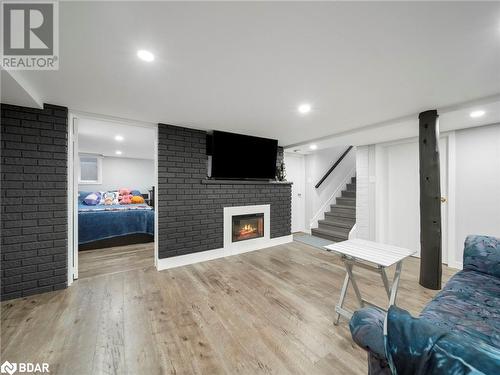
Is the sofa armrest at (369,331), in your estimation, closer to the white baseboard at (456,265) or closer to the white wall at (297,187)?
the white baseboard at (456,265)

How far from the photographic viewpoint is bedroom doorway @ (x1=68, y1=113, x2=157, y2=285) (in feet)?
9.02

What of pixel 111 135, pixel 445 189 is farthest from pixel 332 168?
pixel 111 135

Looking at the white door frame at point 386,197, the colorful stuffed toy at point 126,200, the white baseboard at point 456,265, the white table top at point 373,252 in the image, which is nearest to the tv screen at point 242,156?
the white door frame at point 386,197

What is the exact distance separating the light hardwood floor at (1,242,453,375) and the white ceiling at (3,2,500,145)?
2.19 m

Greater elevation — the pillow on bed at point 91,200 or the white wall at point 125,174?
the white wall at point 125,174

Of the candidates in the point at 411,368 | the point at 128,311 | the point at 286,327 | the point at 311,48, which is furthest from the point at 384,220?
the point at 128,311

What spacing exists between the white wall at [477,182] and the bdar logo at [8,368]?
5143mm

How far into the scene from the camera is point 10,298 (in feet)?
7.32

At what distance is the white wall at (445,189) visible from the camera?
2.96 metres

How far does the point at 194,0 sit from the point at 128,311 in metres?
2.58

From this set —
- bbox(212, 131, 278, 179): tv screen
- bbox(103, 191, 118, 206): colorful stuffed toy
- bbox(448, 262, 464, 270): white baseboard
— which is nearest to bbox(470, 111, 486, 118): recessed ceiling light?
bbox(448, 262, 464, 270): white baseboard

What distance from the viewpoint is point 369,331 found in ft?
2.77

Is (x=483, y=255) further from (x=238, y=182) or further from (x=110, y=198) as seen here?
(x=110, y=198)

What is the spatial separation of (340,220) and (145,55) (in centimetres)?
503
